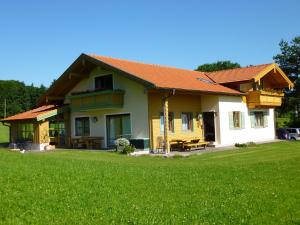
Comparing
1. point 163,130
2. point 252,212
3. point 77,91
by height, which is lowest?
point 252,212

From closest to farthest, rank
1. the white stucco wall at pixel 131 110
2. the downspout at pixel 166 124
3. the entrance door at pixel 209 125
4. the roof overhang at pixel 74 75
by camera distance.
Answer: the downspout at pixel 166 124
the white stucco wall at pixel 131 110
the roof overhang at pixel 74 75
the entrance door at pixel 209 125

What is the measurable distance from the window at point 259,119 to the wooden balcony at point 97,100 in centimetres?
1086

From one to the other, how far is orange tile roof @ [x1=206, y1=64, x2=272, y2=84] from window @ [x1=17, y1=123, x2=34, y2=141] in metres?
13.7

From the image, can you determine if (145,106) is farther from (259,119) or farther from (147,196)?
(147,196)

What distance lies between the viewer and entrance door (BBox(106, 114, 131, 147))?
24156 mm

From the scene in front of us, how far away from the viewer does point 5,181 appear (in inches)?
376

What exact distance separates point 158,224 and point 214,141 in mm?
20305

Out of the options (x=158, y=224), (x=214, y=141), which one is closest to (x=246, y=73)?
(x=214, y=141)

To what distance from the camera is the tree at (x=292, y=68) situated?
38844mm

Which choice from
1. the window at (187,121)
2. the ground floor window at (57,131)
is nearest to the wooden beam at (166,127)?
the window at (187,121)

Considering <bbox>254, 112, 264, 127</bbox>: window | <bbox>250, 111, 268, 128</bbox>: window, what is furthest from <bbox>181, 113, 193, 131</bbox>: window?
<bbox>254, 112, 264, 127</bbox>: window

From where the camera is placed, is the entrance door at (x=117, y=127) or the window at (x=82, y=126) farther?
the window at (x=82, y=126)

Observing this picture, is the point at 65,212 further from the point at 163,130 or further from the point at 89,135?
the point at 89,135

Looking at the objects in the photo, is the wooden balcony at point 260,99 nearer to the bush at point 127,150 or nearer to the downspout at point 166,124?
the downspout at point 166,124
